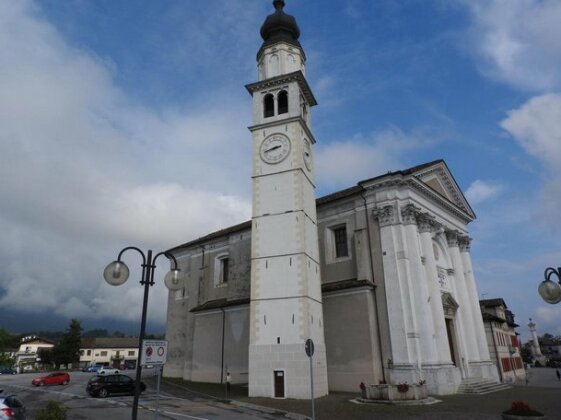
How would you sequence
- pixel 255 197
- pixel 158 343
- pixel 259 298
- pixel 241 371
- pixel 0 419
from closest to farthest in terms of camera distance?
pixel 158 343, pixel 0 419, pixel 259 298, pixel 255 197, pixel 241 371

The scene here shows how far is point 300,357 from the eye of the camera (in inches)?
869

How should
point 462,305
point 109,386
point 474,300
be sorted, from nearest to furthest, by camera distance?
Answer: point 109,386, point 462,305, point 474,300

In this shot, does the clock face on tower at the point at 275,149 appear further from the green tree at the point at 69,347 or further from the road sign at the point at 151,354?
the green tree at the point at 69,347

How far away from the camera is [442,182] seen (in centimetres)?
3397

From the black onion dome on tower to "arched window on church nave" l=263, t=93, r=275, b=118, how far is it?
4213 mm

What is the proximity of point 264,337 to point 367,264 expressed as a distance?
8749mm

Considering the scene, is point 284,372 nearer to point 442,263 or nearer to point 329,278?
point 329,278

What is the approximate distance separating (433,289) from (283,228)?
10.7m

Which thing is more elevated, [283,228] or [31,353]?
[283,228]

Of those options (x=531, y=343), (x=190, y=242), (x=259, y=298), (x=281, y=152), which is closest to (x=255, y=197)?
(x=281, y=152)

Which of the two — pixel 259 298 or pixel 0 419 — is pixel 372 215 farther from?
pixel 0 419

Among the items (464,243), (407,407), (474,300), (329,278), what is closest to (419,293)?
(329,278)

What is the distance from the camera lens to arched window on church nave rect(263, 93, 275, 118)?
29.4 meters

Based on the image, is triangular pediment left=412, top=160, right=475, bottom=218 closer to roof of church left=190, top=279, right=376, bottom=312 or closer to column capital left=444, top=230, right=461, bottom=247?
column capital left=444, top=230, right=461, bottom=247
